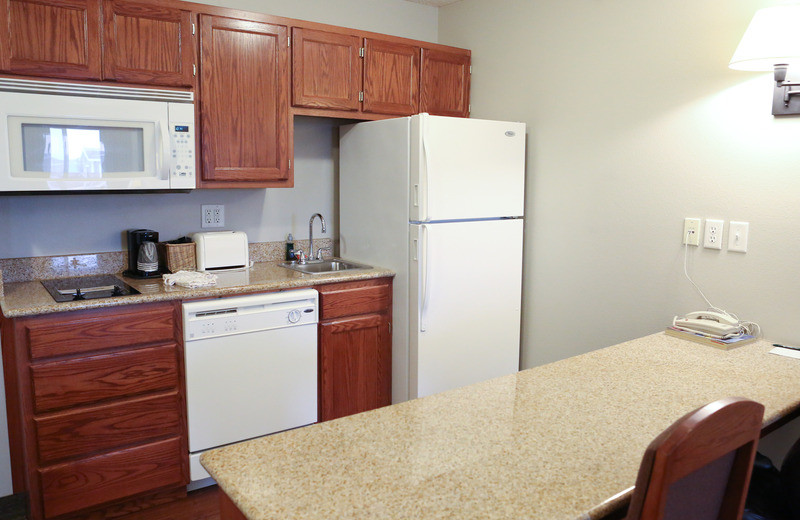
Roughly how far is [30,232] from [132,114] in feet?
2.50

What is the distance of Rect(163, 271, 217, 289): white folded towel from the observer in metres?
2.64

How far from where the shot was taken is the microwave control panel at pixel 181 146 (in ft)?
8.64

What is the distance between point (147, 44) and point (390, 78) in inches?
49.9

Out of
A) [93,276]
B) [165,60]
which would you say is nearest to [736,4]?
[165,60]

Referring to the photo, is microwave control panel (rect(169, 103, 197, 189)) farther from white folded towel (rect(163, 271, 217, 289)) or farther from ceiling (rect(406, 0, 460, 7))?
ceiling (rect(406, 0, 460, 7))

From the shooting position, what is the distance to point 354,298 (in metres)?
3.01

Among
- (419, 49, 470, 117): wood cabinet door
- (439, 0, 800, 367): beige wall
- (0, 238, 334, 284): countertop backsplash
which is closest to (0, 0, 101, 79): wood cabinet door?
(0, 238, 334, 284): countertop backsplash

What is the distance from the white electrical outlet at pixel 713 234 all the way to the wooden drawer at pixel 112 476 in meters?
2.41

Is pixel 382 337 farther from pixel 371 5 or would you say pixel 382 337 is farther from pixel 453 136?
pixel 371 5

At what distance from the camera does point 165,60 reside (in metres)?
2.63

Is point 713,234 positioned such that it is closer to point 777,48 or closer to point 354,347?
point 777,48

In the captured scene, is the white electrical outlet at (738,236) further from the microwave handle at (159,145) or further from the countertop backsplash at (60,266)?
the countertop backsplash at (60,266)

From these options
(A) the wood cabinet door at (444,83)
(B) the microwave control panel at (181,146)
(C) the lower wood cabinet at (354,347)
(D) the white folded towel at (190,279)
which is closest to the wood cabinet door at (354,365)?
(C) the lower wood cabinet at (354,347)

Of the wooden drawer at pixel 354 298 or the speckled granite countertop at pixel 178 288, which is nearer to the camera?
the speckled granite countertop at pixel 178 288
